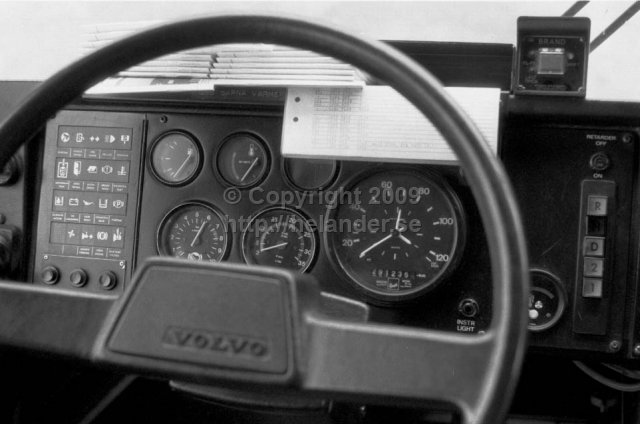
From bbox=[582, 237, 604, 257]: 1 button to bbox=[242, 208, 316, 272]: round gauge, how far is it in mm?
544

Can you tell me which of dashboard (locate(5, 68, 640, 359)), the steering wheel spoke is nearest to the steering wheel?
the steering wheel spoke

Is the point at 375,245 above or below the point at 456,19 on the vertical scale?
below

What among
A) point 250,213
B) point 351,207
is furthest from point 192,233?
point 351,207

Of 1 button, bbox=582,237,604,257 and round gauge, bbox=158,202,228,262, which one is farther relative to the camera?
round gauge, bbox=158,202,228,262

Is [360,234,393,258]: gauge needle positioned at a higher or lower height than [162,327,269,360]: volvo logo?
higher

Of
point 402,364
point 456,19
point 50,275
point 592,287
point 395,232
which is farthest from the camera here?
point 456,19

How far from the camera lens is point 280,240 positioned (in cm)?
159

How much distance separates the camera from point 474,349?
74 cm

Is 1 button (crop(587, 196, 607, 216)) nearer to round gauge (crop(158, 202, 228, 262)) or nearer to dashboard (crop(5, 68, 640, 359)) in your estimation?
dashboard (crop(5, 68, 640, 359))

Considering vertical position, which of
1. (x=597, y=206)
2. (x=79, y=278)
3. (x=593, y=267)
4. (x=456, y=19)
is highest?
(x=456, y=19)

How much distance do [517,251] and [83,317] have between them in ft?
1.58

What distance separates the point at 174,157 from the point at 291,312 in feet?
2.96

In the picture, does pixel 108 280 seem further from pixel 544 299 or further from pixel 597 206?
pixel 597 206

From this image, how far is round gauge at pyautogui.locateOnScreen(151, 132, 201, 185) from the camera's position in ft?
5.33
